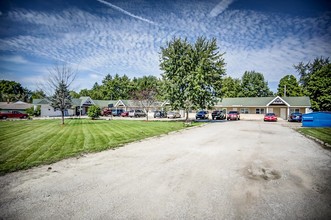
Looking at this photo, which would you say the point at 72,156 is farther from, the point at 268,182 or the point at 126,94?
the point at 126,94

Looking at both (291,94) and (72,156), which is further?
(291,94)

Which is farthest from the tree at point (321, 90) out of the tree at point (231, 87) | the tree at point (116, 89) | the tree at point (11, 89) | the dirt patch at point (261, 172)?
the tree at point (11, 89)

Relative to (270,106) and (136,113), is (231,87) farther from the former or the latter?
(136,113)

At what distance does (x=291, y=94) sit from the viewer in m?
64.3

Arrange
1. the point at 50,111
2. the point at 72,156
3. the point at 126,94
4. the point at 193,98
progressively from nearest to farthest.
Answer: the point at 72,156
the point at 193,98
the point at 50,111
the point at 126,94

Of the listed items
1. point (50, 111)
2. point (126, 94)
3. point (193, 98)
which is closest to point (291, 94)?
point (193, 98)

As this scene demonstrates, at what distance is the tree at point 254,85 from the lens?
74375 millimetres

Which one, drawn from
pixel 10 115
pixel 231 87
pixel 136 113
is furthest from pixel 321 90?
pixel 10 115

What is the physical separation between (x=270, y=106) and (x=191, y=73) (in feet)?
81.7

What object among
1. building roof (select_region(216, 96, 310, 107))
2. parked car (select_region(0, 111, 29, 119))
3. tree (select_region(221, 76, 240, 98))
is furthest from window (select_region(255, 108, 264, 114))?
parked car (select_region(0, 111, 29, 119))

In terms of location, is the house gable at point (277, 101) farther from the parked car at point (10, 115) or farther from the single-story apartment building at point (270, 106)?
the parked car at point (10, 115)

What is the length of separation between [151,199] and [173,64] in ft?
87.5

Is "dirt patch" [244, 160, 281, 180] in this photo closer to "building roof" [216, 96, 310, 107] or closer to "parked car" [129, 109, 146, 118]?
"building roof" [216, 96, 310, 107]

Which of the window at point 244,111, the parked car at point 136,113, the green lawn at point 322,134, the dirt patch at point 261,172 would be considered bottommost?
the dirt patch at point 261,172
